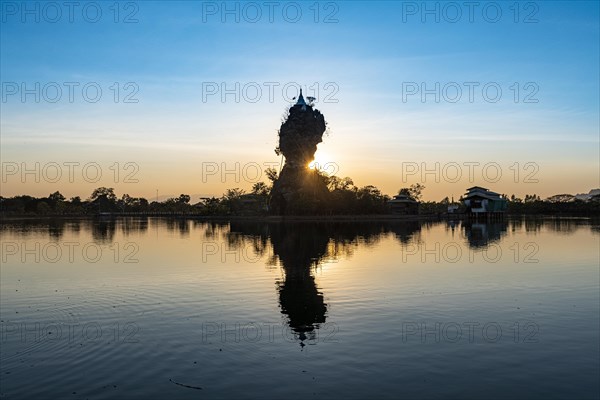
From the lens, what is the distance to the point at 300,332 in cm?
1483

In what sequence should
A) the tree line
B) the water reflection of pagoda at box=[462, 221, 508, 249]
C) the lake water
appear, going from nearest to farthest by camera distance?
the lake water → the water reflection of pagoda at box=[462, 221, 508, 249] → the tree line

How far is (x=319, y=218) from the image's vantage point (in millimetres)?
109000

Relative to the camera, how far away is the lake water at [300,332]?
10406mm

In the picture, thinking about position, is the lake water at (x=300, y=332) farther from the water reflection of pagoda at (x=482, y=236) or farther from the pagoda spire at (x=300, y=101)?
the pagoda spire at (x=300, y=101)

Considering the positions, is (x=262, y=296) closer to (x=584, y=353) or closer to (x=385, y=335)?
(x=385, y=335)

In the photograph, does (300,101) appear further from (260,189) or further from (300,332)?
(300,332)

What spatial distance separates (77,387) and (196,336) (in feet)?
14.1

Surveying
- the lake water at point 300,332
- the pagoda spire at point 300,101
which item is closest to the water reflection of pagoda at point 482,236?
the lake water at point 300,332

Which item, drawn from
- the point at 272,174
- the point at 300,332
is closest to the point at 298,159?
the point at 272,174

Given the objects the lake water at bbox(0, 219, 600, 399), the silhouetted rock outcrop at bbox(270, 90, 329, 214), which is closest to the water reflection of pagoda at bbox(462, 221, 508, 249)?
the lake water at bbox(0, 219, 600, 399)

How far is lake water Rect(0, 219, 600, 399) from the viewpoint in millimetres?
10406

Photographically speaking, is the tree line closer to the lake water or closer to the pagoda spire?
the pagoda spire

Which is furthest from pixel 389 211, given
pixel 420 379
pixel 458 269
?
pixel 420 379

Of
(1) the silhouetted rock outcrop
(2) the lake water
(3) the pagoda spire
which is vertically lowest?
(2) the lake water
